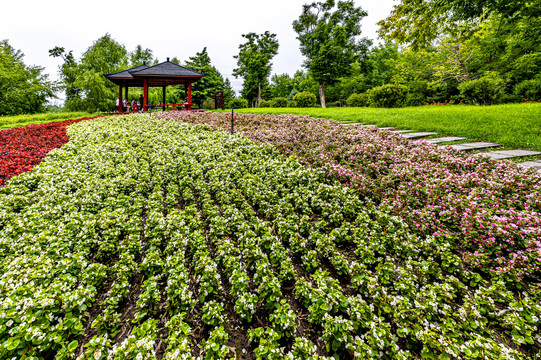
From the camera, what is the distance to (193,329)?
78.0 inches

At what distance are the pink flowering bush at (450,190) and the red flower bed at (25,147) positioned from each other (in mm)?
6165

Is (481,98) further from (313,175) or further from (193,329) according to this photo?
(193,329)

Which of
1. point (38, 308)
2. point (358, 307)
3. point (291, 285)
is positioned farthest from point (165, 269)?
point (358, 307)

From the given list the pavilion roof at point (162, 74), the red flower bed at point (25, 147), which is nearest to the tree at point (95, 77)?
the pavilion roof at point (162, 74)

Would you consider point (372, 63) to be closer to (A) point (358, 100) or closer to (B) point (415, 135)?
(A) point (358, 100)

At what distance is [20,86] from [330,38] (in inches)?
1517

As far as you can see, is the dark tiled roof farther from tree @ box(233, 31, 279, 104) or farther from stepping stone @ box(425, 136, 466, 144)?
tree @ box(233, 31, 279, 104)

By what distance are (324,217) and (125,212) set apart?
3.09 m

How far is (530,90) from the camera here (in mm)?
15578

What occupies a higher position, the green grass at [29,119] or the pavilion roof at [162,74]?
Answer: the pavilion roof at [162,74]

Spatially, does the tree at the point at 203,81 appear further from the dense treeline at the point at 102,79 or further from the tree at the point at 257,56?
the tree at the point at 257,56

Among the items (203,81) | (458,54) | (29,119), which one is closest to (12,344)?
(29,119)

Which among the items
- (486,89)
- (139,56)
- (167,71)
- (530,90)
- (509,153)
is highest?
(139,56)

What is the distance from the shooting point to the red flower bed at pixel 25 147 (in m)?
5.09
